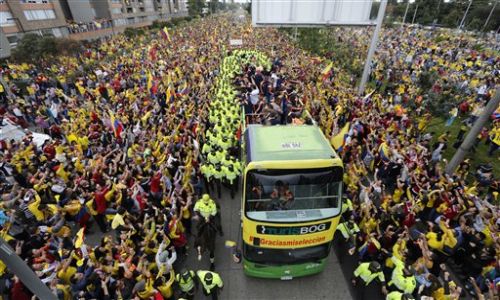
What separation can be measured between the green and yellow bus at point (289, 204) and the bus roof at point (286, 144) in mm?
18

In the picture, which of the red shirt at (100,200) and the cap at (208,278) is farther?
the red shirt at (100,200)

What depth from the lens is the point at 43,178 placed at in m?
7.46

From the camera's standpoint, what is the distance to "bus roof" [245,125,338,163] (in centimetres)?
536

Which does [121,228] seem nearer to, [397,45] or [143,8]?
[397,45]

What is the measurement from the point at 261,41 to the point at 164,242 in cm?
3119

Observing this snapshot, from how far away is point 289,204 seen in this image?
17.7ft

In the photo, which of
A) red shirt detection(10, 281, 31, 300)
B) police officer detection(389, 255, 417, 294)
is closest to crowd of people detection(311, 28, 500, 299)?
police officer detection(389, 255, 417, 294)

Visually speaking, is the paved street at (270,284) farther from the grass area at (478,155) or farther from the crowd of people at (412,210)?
the grass area at (478,155)

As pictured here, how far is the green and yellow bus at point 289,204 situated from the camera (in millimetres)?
5152

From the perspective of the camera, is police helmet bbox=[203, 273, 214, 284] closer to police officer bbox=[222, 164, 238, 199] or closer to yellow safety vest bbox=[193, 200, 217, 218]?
yellow safety vest bbox=[193, 200, 217, 218]

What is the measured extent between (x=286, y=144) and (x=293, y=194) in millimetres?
1096

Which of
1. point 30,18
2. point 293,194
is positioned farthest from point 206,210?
point 30,18

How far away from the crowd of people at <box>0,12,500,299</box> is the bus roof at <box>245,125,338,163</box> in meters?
1.76

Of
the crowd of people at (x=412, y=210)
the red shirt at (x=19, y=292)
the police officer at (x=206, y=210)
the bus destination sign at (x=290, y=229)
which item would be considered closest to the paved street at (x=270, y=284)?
the crowd of people at (x=412, y=210)
